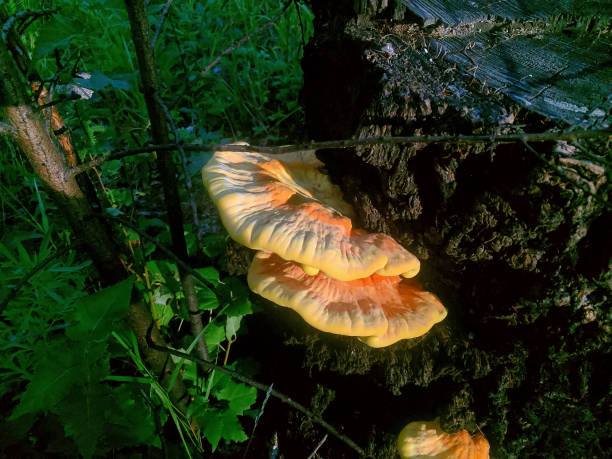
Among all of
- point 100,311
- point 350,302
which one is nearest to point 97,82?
point 100,311

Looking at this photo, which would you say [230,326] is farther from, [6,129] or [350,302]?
[6,129]

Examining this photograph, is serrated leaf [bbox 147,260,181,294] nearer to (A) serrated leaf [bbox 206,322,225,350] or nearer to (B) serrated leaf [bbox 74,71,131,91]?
(A) serrated leaf [bbox 206,322,225,350]

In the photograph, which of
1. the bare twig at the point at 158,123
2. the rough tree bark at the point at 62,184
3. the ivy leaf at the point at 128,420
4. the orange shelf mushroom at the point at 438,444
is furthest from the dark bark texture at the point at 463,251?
the rough tree bark at the point at 62,184

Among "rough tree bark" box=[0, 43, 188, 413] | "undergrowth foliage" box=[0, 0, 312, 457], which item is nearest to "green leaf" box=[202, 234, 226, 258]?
"undergrowth foliage" box=[0, 0, 312, 457]

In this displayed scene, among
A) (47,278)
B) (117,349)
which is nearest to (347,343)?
(117,349)

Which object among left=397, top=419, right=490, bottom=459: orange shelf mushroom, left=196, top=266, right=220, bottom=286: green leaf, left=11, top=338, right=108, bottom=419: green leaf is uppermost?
left=11, top=338, right=108, bottom=419: green leaf
